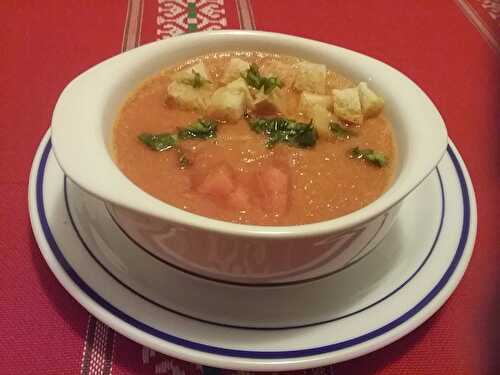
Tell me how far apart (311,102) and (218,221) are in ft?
2.26

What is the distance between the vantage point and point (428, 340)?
1.20 meters

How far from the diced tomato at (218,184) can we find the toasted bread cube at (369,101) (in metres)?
0.52

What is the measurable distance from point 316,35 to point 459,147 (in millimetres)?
967

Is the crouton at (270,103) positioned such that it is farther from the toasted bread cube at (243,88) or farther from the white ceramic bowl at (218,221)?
the white ceramic bowl at (218,221)

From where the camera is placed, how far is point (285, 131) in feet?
4.83

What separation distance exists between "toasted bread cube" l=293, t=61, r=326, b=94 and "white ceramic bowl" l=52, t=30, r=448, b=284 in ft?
0.52

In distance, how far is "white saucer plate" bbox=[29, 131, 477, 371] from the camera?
3.40ft

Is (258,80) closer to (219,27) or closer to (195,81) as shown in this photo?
(195,81)

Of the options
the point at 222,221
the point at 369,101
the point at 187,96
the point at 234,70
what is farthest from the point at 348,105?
the point at 222,221

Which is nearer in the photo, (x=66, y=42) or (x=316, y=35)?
(x=66, y=42)

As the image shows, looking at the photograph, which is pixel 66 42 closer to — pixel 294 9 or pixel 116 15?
pixel 116 15

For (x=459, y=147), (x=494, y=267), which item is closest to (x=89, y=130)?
(x=494, y=267)

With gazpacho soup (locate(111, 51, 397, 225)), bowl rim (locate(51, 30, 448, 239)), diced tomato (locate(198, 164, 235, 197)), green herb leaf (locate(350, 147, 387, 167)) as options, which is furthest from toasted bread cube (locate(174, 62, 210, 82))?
green herb leaf (locate(350, 147, 387, 167))

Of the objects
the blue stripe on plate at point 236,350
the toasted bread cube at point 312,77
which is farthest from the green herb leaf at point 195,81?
the blue stripe on plate at point 236,350
